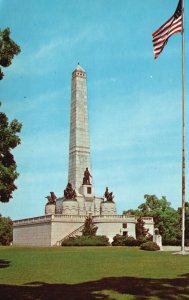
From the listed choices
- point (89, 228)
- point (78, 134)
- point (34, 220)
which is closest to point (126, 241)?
point (89, 228)

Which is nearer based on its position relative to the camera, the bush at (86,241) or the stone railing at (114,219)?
the bush at (86,241)

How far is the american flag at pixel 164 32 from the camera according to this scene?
29422 millimetres

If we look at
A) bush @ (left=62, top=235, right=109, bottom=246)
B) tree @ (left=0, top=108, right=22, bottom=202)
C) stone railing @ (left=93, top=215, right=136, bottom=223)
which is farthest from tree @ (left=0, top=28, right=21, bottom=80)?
stone railing @ (left=93, top=215, right=136, bottom=223)

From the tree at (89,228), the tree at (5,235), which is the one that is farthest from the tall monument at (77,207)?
the tree at (5,235)

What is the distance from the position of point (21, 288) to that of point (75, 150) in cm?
5424

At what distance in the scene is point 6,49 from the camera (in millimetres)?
22734

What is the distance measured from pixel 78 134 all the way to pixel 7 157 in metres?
45.2

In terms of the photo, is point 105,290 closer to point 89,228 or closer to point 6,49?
point 6,49

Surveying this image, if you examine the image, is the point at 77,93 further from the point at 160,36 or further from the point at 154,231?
the point at 160,36

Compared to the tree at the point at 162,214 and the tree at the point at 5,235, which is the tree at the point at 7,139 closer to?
the tree at the point at 162,214

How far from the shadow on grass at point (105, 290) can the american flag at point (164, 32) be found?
16983mm

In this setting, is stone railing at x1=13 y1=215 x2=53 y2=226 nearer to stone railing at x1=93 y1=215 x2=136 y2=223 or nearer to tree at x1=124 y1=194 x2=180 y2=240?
stone railing at x1=93 y1=215 x2=136 y2=223

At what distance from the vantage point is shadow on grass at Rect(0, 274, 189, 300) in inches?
524

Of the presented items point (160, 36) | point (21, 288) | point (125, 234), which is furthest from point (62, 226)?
point (21, 288)
